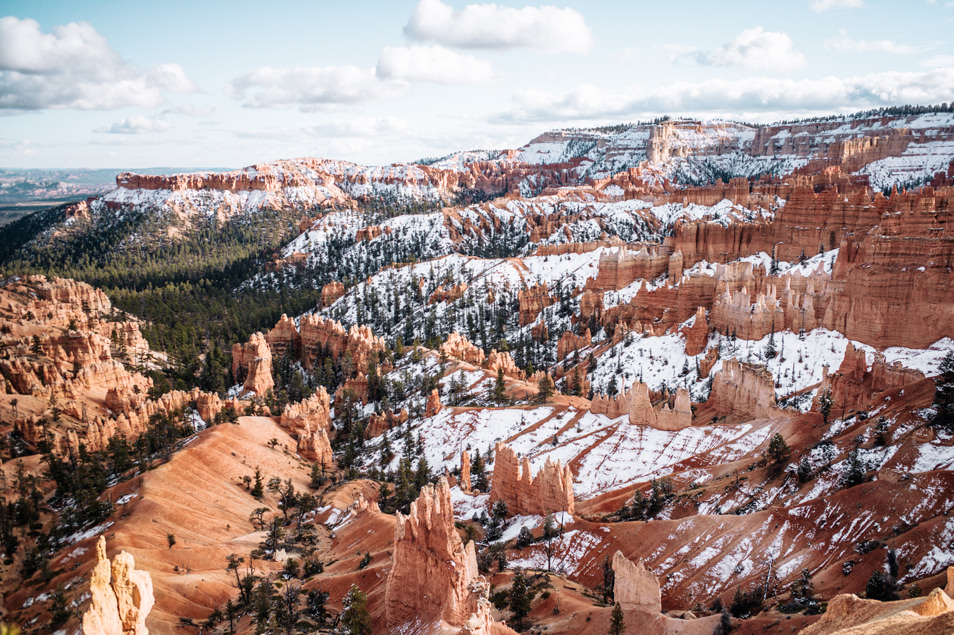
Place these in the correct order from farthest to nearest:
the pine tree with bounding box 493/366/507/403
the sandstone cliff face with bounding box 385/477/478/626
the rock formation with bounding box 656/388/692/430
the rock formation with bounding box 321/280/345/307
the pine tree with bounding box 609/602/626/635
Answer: the rock formation with bounding box 321/280/345/307, the pine tree with bounding box 493/366/507/403, the rock formation with bounding box 656/388/692/430, the sandstone cliff face with bounding box 385/477/478/626, the pine tree with bounding box 609/602/626/635

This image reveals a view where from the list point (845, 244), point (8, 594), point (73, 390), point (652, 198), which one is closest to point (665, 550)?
point (8, 594)

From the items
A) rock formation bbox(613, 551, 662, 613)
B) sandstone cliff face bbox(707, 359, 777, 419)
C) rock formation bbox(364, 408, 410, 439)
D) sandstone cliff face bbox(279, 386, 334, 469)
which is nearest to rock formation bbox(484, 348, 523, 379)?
rock formation bbox(364, 408, 410, 439)

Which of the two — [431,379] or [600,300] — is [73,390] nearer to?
[431,379]

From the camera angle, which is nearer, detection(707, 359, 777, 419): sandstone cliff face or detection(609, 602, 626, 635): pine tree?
detection(609, 602, 626, 635): pine tree

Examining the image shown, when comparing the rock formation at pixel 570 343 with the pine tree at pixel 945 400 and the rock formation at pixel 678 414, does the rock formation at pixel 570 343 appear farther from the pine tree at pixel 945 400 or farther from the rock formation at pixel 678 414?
the pine tree at pixel 945 400

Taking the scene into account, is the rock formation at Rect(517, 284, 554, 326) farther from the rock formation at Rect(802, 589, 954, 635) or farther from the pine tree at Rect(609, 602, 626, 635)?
the rock formation at Rect(802, 589, 954, 635)

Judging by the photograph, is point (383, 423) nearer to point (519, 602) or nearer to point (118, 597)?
point (519, 602)

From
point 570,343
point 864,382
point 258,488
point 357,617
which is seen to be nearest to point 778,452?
point 864,382

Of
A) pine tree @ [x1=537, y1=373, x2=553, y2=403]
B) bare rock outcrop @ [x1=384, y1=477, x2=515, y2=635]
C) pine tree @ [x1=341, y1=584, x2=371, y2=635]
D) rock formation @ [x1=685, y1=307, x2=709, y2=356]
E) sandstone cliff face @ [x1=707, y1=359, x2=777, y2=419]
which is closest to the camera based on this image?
bare rock outcrop @ [x1=384, y1=477, x2=515, y2=635]
